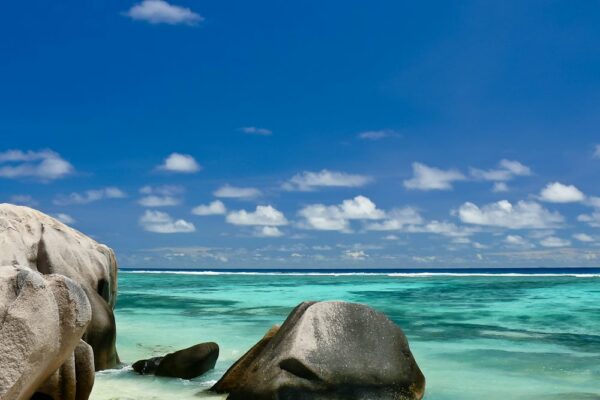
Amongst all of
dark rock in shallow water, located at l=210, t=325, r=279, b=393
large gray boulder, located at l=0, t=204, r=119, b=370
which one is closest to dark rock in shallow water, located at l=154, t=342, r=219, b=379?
large gray boulder, located at l=0, t=204, r=119, b=370

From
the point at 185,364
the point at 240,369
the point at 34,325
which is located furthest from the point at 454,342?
the point at 34,325

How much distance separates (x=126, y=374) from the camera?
8469 mm

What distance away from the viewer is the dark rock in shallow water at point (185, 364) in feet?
27.0

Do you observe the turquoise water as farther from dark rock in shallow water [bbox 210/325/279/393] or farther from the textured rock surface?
the textured rock surface

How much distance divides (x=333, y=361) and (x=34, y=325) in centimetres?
298

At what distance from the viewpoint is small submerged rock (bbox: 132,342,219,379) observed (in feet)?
27.0

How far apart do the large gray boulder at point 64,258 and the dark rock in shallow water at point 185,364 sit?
876mm

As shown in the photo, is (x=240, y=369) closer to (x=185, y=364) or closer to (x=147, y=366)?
(x=185, y=364)

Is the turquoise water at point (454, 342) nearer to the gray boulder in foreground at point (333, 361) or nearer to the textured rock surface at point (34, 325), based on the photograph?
the gray boulder in foreground at point (333, 361)

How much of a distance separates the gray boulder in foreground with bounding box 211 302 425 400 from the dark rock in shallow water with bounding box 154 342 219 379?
152cm

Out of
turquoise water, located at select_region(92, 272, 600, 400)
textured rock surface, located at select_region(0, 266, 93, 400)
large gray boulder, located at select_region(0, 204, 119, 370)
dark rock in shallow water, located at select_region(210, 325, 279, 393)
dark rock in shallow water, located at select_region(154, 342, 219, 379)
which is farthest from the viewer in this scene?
large gray boulder, located at select_region(0, 204, 119, 370)

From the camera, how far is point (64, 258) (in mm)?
Result: 8914

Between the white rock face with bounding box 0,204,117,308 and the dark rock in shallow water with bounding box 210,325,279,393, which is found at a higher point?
the white rock face with bounding box 0,204,117,308

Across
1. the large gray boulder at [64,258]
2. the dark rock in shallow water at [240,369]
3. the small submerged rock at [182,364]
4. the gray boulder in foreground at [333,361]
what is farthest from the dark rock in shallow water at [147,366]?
the gray boulder in foreground at [333,361]
